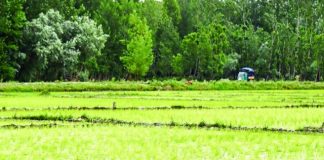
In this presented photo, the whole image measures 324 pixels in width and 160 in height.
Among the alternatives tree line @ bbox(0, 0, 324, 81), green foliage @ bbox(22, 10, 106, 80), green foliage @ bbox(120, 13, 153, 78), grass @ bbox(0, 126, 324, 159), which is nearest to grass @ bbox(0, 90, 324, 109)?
grass @ bbox(0, 126, 324, 159)

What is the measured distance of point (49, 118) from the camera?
24953 mm

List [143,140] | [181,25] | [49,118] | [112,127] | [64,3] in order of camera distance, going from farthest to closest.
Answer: [181,25], [64,3], [49,118], [112,127], [143,140]

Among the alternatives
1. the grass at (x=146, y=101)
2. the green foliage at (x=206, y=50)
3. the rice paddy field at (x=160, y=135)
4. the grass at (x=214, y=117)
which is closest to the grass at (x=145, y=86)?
the grass at (x=146, y=101)

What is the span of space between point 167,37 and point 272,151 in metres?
84.1

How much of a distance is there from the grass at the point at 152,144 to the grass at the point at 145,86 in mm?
35037

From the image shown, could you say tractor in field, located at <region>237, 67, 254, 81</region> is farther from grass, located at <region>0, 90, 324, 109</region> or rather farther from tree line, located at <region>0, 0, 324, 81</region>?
grass, located at <region>0, 90, 324, 109</region>

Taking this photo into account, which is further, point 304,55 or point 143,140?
point 304,55

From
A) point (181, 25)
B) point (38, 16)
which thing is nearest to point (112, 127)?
point (38, 16)

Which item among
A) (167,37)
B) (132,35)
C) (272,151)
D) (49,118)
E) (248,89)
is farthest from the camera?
(167,37)

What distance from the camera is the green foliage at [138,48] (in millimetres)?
87625

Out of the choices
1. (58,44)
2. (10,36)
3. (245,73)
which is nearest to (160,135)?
(58,44)

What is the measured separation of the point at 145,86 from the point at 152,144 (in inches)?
1738

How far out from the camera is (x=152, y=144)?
1639 centimetres

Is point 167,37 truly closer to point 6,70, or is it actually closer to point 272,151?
point 6,70
